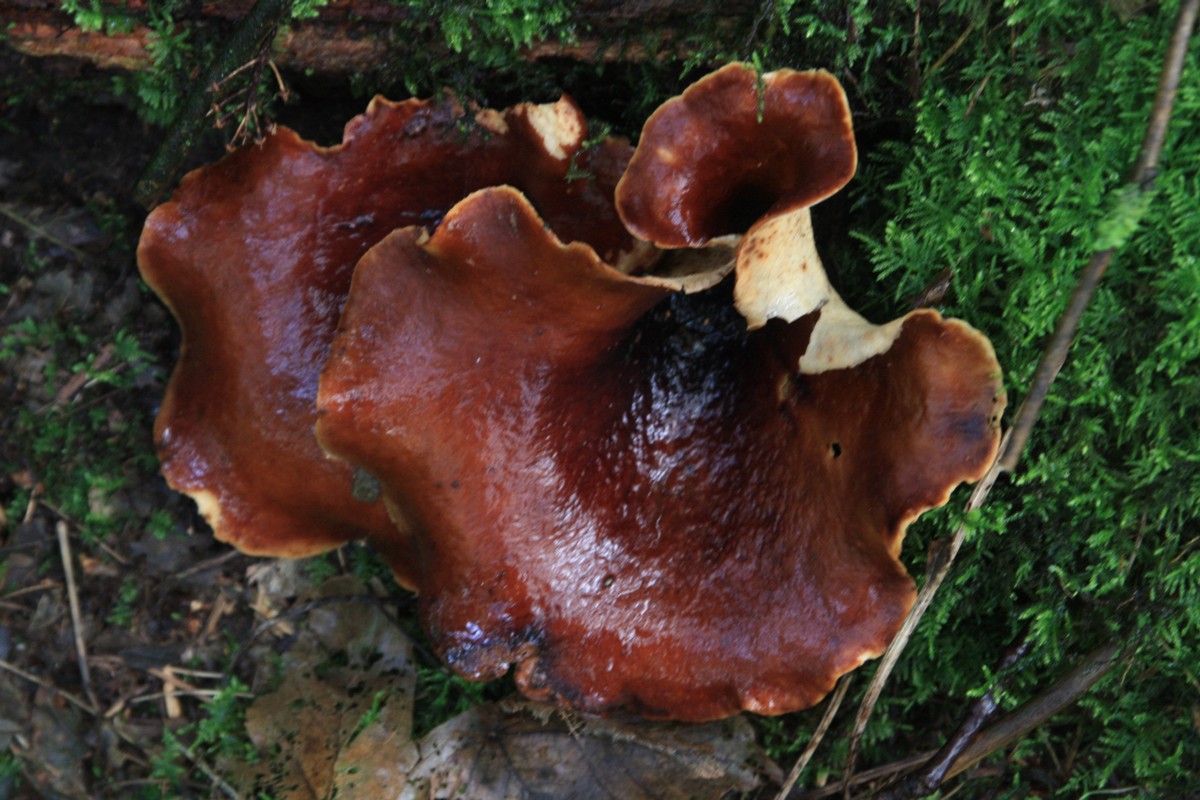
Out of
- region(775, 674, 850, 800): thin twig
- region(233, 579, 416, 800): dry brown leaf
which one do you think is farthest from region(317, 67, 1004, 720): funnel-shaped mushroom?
region(233, 579, 416, 800): dry brown leaf

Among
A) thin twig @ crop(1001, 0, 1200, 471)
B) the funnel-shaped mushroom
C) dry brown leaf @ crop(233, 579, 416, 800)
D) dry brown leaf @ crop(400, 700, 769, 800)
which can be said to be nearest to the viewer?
thin twig @ crop(1001, 0, 1200, 471)

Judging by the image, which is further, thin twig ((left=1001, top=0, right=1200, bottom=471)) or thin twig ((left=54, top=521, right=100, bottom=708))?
thin twig ((left=54, top=521, right=100, bottom=708))

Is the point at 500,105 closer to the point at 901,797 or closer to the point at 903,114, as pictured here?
the point at 903,114

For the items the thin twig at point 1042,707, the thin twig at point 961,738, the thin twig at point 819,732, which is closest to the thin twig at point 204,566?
the thin twig at point 819,732

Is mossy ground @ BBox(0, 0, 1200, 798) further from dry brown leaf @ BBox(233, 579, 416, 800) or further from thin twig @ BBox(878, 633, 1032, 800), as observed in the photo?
dry brown leaf @ BBox(233, 579, 416, 800)

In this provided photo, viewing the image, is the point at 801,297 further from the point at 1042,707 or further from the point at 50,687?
the point at 50,687

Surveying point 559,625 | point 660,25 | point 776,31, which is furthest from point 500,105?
point 559,625

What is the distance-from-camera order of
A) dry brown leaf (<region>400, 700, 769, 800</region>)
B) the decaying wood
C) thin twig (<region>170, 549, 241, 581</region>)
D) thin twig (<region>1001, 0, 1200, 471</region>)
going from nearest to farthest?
thin twig (<region>1001, 0, 1200, 471</region>), the decaying wood, dry brown leaf (<region>400, 700, 769, 800</region>), thin twig (<region>170, 549, 241, 581</region>)

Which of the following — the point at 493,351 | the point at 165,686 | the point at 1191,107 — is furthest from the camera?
the point at 165,686
